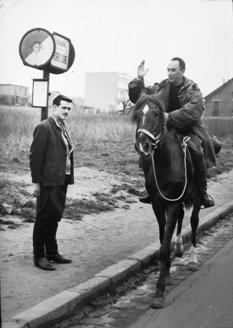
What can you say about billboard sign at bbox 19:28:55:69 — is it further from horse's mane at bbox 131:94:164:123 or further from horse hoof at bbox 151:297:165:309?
horse hoof at bbox 151:297:165:309

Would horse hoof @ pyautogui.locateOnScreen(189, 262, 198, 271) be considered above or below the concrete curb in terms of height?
below

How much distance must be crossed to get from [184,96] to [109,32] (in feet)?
4.37

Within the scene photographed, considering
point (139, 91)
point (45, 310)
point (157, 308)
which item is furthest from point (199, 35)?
point (45, 310)

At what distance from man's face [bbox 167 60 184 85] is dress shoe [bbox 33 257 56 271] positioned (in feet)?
9.62

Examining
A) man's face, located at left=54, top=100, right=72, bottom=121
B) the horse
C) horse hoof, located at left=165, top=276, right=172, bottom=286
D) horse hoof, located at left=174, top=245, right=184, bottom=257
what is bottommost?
horse hoof, located at left=165, top=276, right=172, bottom=286

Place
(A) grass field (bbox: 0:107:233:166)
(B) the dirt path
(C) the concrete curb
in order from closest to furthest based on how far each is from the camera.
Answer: (C) the concrete curb → (B) the dirt path → (A) grass field (bbox: 0:107:233:166)

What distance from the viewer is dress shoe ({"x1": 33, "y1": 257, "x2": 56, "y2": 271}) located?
20.6ft

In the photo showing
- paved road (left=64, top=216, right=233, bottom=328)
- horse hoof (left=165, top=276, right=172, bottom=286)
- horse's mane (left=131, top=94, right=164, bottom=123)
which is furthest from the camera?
horse hoof (left=165, top=276, right=172, bottom=286)

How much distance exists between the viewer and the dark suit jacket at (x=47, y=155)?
6.33 meters

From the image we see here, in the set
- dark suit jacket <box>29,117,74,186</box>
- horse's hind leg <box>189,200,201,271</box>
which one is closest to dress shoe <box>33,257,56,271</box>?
dark suit jacket <box>29,117,74,186</box>

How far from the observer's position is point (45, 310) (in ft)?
15.8

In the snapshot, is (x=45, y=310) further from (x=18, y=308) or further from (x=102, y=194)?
(x=102, y=194)

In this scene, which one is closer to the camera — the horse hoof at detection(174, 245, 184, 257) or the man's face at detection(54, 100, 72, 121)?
the man's face at detection(54, 100, 72, 121)

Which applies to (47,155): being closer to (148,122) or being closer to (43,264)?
(43,264)
